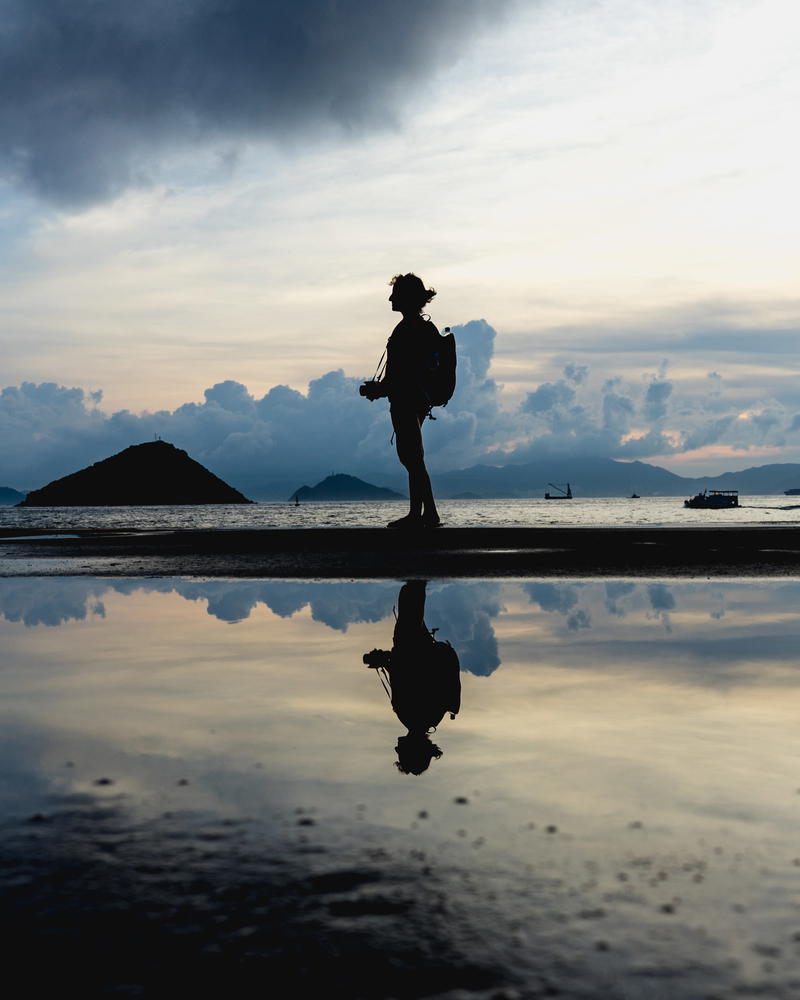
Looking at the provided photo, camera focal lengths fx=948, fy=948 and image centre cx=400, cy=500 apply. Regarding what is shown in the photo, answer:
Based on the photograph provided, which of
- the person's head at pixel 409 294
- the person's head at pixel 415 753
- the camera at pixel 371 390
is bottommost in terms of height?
the person's head at pixel 415 753

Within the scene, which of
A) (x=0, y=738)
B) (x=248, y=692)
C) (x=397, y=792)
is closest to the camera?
(x=397, y=792)

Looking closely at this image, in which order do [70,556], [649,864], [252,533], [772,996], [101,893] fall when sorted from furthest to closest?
[252,533]
[70,556]
[649,864]
[101,893]
[772,996]

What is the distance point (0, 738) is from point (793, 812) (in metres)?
3.83

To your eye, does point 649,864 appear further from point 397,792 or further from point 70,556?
point 70,556

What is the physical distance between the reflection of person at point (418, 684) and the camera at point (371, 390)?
1631 centimetres

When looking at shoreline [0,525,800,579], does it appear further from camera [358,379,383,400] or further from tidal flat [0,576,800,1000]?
tidal flat [0,576,800,1000]

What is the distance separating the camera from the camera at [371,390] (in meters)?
25.4

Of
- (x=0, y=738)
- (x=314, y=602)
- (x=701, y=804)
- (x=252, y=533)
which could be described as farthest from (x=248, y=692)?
(x=252, y=533)

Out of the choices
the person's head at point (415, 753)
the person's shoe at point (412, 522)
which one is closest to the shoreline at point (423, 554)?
the person's shoe at point (412, 522)

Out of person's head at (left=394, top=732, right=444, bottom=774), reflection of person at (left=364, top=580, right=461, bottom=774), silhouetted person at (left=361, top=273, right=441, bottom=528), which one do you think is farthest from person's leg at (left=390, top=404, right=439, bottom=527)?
→ person's head at (left=394, top=732, right=444, bottom=774)

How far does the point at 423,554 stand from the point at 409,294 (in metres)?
8.33

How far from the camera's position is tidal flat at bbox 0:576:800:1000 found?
8.06 ft

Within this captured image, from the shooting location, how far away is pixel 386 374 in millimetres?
25609

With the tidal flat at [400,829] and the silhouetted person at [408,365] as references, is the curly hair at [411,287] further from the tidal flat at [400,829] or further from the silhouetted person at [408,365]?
the tidal flat at [400,829]
